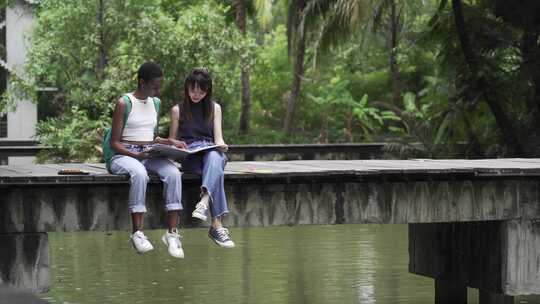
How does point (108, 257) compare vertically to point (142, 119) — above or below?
below

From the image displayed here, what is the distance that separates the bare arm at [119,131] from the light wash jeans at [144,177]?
0.13ft

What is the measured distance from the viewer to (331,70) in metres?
45.3

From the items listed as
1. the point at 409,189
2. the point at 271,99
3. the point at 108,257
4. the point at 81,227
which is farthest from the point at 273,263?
the point at 271,99

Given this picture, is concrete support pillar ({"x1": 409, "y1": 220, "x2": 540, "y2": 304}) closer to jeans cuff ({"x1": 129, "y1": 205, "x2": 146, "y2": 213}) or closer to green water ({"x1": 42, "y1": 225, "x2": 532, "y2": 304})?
green water ({"x1": 42, "y1": 225, "x2": 532, "y2": 304})

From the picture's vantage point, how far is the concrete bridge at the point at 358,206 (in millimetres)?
9758

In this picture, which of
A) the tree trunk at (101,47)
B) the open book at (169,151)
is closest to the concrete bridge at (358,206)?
the open book at (169,151)

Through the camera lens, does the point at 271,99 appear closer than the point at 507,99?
No

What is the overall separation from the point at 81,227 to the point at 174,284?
500cm

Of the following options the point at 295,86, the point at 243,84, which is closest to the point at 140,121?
the point at 243,84

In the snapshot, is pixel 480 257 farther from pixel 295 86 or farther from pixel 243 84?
pixel 295 86

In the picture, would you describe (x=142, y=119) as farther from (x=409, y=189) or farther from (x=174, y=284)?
(x=174, y=284)

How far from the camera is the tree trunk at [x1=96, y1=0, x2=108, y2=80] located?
30.3 meters

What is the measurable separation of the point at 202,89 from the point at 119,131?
0.72 meters

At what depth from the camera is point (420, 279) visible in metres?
15.3
